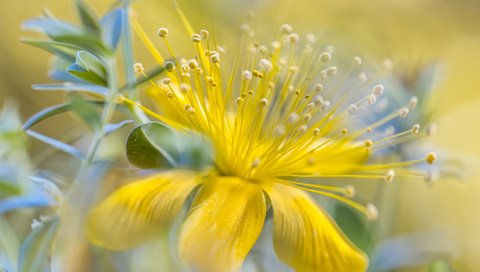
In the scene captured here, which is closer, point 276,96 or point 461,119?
point 276,96

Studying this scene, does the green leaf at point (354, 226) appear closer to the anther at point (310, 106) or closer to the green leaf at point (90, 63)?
the anther at point (310, 106)

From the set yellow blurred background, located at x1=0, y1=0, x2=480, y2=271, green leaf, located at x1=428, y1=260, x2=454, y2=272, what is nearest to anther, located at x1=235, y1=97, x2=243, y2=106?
green leaf, located at x1=428, y1=260, x2=454, y2=272

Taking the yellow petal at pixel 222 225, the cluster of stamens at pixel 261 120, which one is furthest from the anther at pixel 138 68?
the yellow petal at pixel 222 225

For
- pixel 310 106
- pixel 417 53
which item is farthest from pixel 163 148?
pixel 417 53

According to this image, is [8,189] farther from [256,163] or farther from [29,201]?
[256,163]

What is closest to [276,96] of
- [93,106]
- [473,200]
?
[93,106]

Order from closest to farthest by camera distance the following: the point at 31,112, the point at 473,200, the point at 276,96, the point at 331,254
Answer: the point at 331,254 → the point at 276,96 → the point at 31,112 → the point at 473,200

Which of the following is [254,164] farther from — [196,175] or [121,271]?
[121,271]
